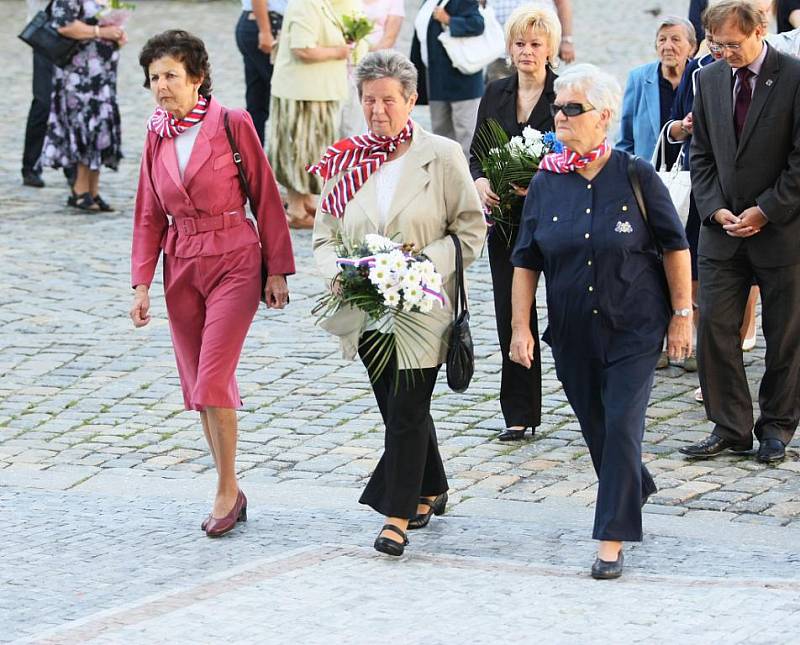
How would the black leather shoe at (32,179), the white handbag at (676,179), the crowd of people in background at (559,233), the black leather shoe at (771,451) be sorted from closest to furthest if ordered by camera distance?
the crowd of people in background at (559,233) < the black leather shoe at (771,451) < the white handbag at (676,179) < the black leather shoe at (32,179)

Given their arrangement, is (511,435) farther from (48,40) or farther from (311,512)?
(48,40)

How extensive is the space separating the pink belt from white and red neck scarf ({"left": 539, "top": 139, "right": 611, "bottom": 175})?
4.50 feet

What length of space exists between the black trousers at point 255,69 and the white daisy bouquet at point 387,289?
780 centimetres

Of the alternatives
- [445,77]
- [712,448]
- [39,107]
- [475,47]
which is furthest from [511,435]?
[39,107]

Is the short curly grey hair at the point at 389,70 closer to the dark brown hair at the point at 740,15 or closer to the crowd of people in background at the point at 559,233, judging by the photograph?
the crowd of people in background at the point at 559,233

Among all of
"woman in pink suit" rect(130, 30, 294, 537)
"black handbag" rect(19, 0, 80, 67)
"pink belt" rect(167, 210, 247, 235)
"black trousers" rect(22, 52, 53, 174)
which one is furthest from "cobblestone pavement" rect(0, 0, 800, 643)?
"black trousers" rect(22, 52, 53, 174)

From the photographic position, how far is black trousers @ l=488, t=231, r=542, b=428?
25.7 feet

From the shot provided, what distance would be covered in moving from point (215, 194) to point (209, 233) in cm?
16

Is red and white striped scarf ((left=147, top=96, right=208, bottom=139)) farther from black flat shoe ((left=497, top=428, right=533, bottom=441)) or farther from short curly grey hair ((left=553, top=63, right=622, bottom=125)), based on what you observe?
black flat shoe ((left=497, top=428, right=533, bottom=441))

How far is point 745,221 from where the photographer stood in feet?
24.1

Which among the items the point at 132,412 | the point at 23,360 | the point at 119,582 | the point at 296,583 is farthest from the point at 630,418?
the point at 23,360

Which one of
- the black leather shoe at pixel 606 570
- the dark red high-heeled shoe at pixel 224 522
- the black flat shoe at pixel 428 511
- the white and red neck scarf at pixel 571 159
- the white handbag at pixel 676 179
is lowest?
the dark red high-heeled shoe at pixel 224 522

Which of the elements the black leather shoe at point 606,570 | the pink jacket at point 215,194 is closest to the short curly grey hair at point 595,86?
the pink jacket at point 215,194

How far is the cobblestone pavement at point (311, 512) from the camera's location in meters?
5.40
